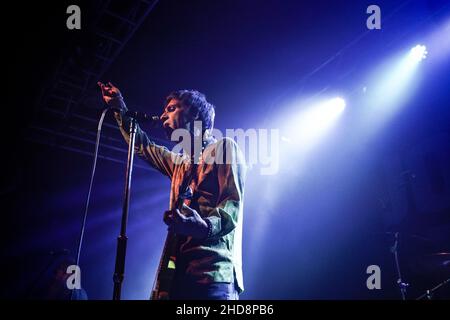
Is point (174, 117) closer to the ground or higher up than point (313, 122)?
closer to the ground

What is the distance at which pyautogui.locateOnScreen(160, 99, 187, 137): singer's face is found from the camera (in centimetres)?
275

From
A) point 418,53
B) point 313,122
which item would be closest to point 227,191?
point 418,53

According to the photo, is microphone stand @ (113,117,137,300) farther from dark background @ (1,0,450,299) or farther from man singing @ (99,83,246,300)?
dark background @ (1,0,450,299)

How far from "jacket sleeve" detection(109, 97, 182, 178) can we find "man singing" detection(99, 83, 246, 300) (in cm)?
2

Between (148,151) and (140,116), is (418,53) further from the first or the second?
(140,116)

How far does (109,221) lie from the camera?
355 inches

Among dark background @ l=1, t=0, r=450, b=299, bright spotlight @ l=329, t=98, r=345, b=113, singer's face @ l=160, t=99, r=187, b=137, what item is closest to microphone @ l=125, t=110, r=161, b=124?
singer's face @ l=160, t=99, r=187, b=137

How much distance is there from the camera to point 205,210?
2.18m

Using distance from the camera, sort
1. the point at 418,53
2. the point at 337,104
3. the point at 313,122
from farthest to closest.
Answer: the point at 313,122 → the point at 337,104 → the point at 418,53

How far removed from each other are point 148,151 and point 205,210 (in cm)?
113

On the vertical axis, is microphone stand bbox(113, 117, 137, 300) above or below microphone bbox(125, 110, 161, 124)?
below

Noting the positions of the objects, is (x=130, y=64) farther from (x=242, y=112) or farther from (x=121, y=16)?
(x=242, y=112)

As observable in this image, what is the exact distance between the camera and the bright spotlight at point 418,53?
6.81 metres
